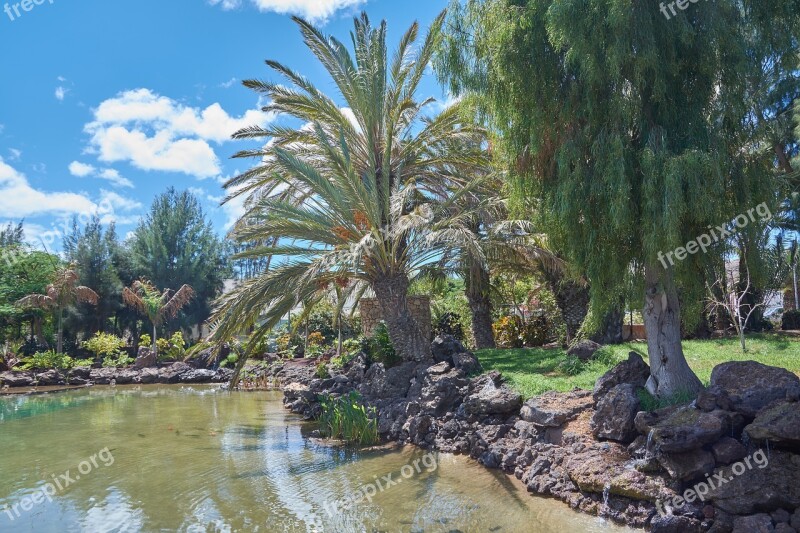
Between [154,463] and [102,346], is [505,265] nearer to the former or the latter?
[154,463]

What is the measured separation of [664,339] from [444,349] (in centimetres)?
529

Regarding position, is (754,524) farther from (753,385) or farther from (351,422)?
(351,422)

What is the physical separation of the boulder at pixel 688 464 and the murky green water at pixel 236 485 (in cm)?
93

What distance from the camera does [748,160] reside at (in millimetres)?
7434

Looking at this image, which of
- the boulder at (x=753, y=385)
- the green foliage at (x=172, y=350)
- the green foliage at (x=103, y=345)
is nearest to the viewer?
the boulder at (x=753, y=385)

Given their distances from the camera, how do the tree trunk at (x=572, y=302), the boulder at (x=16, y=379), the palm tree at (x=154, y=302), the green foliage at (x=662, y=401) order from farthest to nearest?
1. the palm tree at (x=154, y=302)
2. the boulder at (x=16, y=379)
3. the tree trunk at (x=572, y=302)
4. the green foliage at (x=662, y=401)

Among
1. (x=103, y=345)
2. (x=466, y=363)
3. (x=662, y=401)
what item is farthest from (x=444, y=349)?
(x=103, y=345)

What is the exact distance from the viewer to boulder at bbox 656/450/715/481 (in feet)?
19.4

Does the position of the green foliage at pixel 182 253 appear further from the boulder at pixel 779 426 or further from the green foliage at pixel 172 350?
the boulder at pixel 779 426

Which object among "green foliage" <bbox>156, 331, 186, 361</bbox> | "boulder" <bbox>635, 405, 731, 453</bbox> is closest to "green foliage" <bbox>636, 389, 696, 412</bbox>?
"boulder" <bbox>635, 405, 731, 453</bbox>

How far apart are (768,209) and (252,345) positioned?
951cm

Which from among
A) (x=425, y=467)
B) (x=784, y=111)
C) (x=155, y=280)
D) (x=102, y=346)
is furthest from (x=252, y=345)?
(x=155, y=280)

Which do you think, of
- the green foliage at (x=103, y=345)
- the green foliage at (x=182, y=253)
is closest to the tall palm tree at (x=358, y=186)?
the green foliage at (x=103, y=345)

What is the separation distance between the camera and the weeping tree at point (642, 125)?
7.05m
